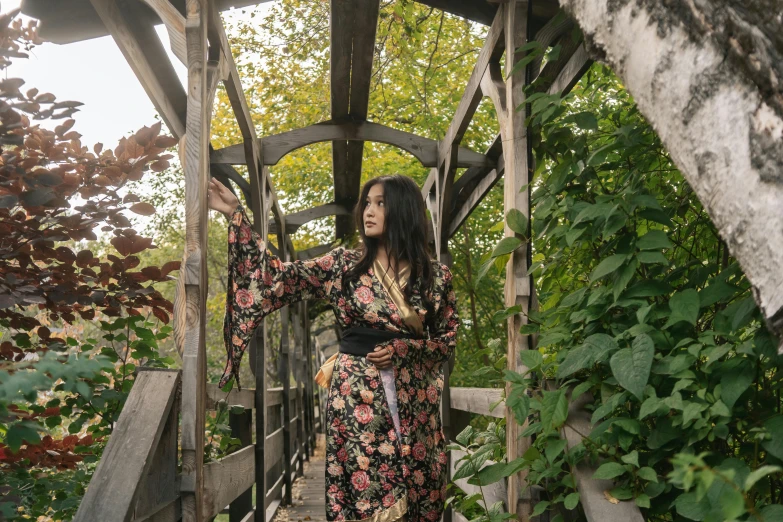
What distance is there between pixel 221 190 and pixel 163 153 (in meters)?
0.33

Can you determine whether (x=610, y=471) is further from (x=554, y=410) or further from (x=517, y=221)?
(x=517, y=221)

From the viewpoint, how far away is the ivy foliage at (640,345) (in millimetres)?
1766

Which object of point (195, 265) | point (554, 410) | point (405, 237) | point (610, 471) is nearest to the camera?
point (610, 471)

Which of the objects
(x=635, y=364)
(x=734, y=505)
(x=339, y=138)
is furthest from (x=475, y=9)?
(x=734, y=505)

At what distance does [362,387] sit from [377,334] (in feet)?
0.72

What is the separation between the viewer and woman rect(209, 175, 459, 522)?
3.05 m

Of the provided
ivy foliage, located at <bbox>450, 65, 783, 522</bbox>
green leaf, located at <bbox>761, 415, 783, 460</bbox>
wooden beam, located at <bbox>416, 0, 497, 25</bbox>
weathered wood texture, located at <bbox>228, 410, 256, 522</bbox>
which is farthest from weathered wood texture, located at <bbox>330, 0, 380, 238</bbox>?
green leaf, located at <bbox>761, 415, 783, 460</bbox>

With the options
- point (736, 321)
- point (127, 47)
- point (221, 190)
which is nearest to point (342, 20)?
point (127, 47)

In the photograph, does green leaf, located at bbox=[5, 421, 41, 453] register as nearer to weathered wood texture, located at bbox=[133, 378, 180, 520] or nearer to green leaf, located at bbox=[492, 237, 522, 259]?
weathered wood texture, located at bbox=[133, 378, 180, 520]

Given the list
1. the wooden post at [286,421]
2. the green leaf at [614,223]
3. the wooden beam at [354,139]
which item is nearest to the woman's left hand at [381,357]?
the green leaf at [614,223]

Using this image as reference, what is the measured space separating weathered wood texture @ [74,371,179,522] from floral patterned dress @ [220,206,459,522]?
0.58 m

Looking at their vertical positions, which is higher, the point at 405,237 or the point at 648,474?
the point at 405,237

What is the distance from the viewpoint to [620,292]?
209 cm

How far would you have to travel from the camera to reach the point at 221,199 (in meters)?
3.07
